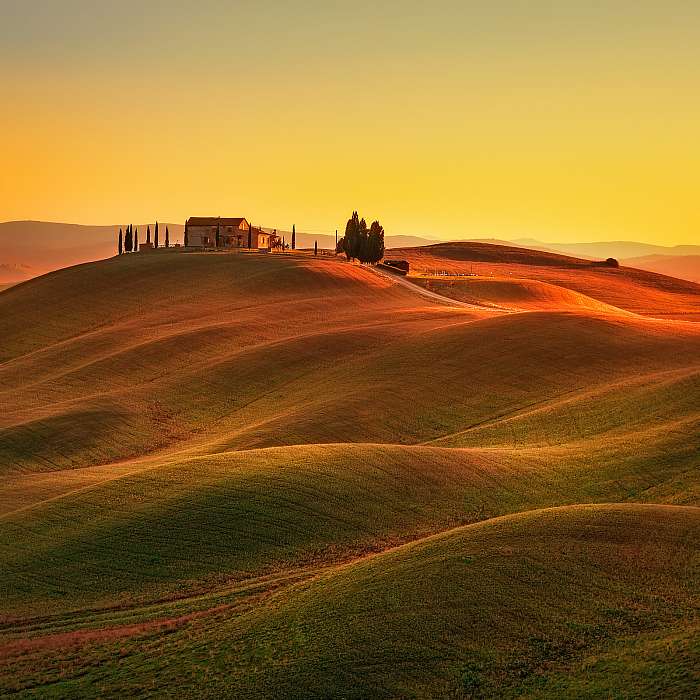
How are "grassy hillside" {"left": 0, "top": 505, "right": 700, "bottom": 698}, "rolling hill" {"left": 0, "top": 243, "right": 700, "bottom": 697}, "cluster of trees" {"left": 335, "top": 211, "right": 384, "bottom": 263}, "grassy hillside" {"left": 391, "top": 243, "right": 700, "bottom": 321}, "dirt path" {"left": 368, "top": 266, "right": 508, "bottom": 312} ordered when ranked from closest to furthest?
1. "grassy hillside" {"left": 0, "top": 505, "right": 700, "bottom": 698}
2. "rolling hill" {"left": 0, "top": 243, "right": 700, "bottom": 697}
3. "dirt path" {"left": 368, "top": 266, "right": 508, "bottom": 312}
4. "grassy hillside" {"left": 391, "top": 243, "right": 700, "bottom": 321}
5. "cluster of trees" {"left": 335, "top": 211, "right": 384, "bottom": 263}

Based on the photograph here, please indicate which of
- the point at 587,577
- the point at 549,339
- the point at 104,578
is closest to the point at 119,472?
the point at 104,578

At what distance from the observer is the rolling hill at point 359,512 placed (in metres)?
22.0

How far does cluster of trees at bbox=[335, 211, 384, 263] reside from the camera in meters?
126

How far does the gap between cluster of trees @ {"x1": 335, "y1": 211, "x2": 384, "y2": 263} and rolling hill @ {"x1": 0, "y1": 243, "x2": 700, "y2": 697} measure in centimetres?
5158

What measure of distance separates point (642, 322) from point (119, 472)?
154ft

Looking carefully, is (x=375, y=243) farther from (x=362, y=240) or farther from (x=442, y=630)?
(x=442, y=630)

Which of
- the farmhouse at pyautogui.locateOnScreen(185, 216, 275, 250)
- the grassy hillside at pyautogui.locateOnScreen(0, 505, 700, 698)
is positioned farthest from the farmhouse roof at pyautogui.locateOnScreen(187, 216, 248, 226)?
the grassy hillside at pyautogui.locateOnScreen(0, 505, 700, 698)

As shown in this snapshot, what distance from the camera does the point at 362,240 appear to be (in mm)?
126625

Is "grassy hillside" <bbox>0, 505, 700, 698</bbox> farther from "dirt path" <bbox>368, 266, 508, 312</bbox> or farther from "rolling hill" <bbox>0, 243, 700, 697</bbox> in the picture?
"dirt path" <bbox>368, 266, 508, 312</bbox>

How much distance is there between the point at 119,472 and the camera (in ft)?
140

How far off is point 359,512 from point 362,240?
95.2 m

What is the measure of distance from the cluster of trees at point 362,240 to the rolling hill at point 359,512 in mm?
51578

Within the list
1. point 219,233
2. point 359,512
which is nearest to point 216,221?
point 219,233

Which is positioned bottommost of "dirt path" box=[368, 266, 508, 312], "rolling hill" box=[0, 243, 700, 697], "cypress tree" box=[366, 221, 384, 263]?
"rolling hill" box=[0, 243, 700, 697]
